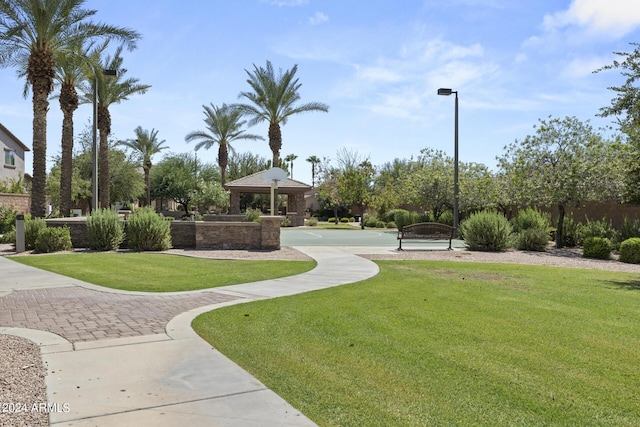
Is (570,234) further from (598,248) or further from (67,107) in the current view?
(67,107)

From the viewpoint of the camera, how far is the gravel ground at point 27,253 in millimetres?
3795

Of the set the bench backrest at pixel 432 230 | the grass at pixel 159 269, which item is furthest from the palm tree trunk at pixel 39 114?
the bench backrest at pixel 432 230

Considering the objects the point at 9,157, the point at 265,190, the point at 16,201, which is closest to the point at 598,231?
the point at 265,190

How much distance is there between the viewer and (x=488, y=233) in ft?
60.2

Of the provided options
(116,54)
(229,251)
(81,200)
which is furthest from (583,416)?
(81,200)

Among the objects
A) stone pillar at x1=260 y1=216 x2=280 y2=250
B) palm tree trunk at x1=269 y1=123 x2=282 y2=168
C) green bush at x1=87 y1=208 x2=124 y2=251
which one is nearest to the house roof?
palm tree trunk at x1=269 y1=123 x2=282 y2=168

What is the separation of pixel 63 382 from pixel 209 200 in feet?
153

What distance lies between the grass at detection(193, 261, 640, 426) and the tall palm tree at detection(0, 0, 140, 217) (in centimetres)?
1917

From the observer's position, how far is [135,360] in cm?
497

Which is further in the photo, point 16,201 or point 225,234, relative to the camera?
point 16,201

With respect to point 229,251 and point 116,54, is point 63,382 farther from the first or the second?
point 116,54

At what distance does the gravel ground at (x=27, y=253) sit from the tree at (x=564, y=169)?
2232 millimetres

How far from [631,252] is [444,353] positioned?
Result: 13284mm

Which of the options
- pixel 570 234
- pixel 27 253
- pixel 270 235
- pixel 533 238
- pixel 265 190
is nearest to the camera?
pixel 27 253
